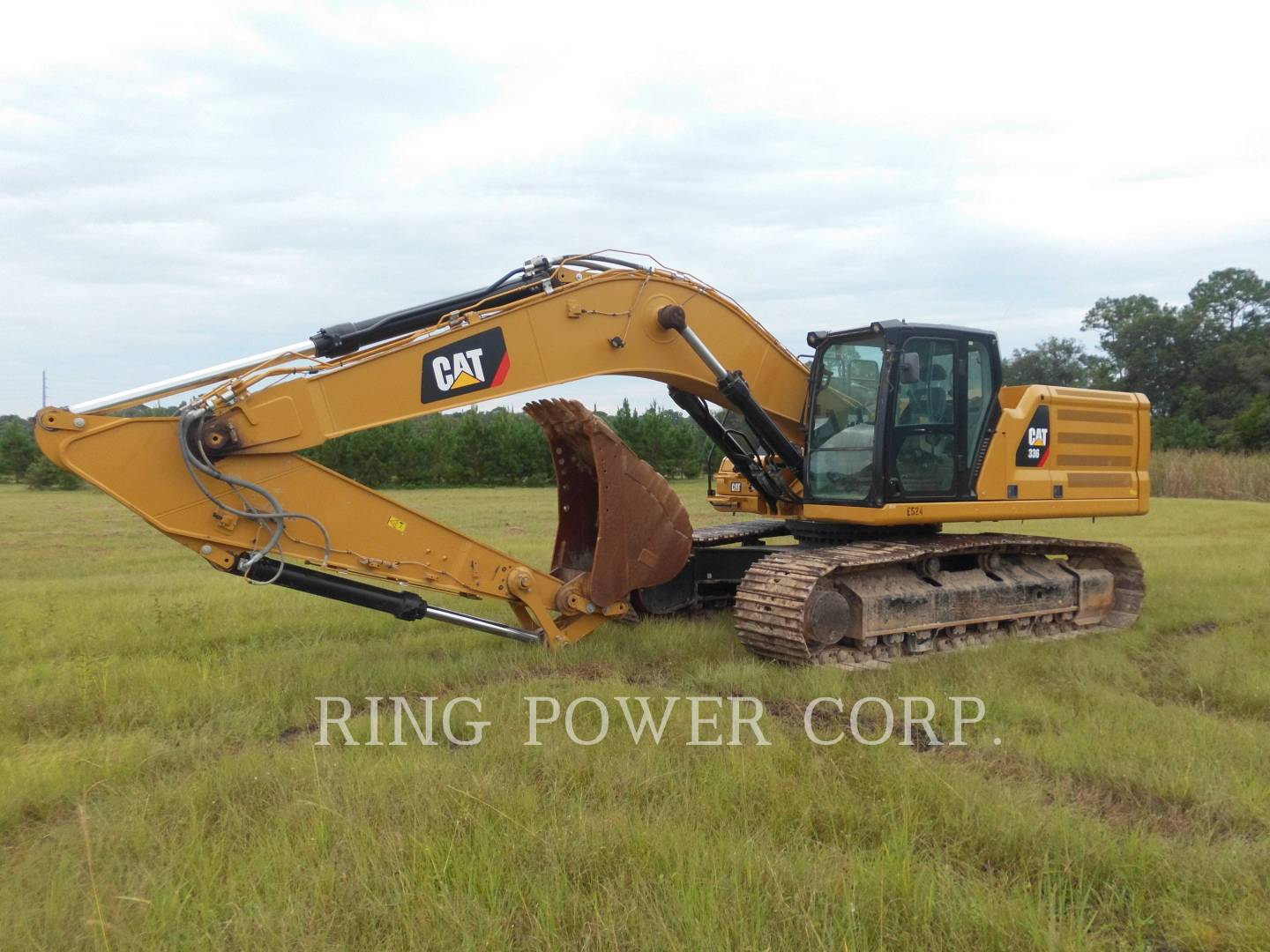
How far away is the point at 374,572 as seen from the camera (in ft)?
19.9

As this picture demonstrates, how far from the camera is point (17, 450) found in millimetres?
47688

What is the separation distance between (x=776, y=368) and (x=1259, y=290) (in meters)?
69.5

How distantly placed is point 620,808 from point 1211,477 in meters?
31.8

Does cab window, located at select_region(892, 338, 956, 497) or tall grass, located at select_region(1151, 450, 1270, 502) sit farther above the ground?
cab window, located at select_region(892, 338, 956, 497)

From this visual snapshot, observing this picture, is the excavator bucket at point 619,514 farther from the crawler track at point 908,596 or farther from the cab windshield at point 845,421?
the cab windshield at point 845,421

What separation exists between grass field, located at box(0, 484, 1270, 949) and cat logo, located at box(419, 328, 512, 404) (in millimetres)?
1856

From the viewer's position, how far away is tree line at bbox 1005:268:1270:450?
50.9 m

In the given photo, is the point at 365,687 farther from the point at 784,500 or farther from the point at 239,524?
the point at 784,500

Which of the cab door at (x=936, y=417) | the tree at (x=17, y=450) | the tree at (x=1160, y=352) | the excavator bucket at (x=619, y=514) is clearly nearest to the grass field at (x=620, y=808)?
the excavator bucket at (x=619, y=514)

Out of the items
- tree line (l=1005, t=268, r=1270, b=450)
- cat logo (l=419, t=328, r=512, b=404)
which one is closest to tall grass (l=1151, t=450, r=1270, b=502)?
tree line (l=1005, t=268, r=1270, b=450)

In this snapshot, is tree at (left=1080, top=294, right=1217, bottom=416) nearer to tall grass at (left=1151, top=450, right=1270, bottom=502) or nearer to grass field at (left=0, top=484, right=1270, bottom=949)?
tall grass at (left=1151, top=450, right=1270, bottom=502)

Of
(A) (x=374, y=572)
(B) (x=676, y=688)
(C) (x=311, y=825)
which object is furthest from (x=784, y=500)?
(C) (x=311, y=825)

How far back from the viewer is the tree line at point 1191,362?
50.9 metres

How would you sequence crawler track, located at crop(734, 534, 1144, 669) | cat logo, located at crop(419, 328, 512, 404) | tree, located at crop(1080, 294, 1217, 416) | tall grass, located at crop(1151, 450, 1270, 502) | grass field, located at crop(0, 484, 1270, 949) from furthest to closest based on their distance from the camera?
tree, located at crop(1080, 294, 1217, 416), tall grass, located at crop(1151, 450, 1270, 502), crawler track, located at crop(734, 534, 1144, 669), cat logo, located at crop(419, 328, 512, 404), grass field, located at crop(0, 484, 1270, 949)
